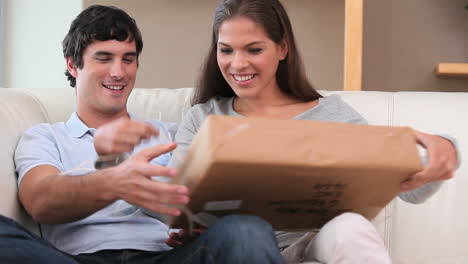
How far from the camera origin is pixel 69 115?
1.75 meters

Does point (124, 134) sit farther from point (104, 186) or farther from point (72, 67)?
point (72, 67)

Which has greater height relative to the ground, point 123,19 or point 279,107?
point 123,19

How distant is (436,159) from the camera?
3.73ft

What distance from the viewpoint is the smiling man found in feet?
3.37

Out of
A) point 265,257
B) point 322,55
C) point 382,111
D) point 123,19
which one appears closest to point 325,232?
point 265,257

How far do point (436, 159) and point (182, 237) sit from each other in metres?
0.51

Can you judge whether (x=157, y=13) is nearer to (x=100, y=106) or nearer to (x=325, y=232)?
(x=100, y=106)

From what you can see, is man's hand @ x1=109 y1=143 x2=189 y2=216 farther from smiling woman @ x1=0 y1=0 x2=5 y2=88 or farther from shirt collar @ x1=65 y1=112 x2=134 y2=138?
smiling woman @ x1=0 y1=0 x2=5 y2=88

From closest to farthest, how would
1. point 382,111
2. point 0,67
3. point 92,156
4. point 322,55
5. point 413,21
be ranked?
point 92,156
point 382,111
point 413,21
point 322,55
point 0,67

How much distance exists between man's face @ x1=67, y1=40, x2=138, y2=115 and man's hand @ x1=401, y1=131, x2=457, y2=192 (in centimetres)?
78

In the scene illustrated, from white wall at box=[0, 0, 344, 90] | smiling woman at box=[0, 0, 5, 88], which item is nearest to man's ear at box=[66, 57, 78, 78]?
white wall at box=[0, 0, 344, 90]

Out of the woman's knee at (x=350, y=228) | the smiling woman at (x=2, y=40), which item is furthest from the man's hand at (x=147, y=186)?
the smiling woman at (x=2, y=40)

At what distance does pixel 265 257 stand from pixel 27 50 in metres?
2.58

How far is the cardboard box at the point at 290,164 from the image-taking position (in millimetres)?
938
